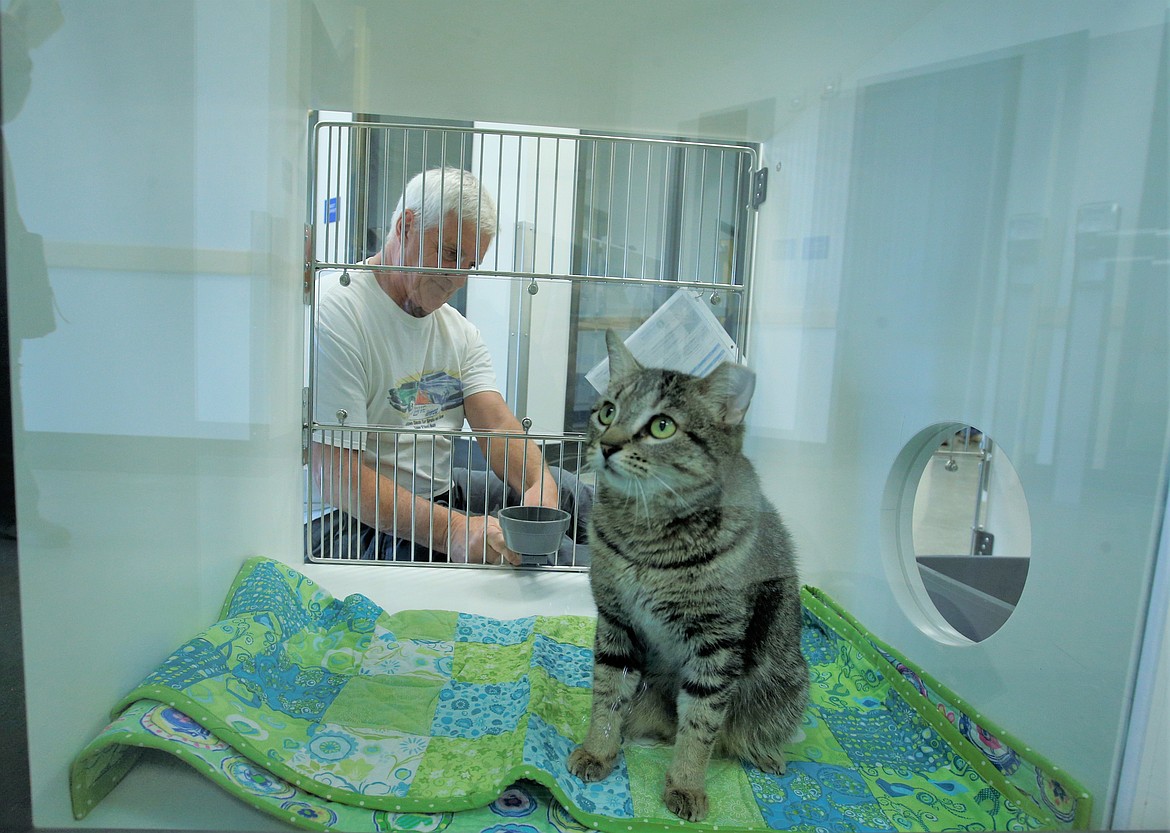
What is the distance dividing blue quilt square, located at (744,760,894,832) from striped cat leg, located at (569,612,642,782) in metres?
0.18

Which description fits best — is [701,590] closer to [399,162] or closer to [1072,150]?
[1072,150]

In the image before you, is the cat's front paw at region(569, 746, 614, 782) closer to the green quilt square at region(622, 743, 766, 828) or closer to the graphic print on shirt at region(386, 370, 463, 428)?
the green quilt square at region(622, 743, 766, 828)

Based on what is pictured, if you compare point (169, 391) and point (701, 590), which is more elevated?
point (169, 391)

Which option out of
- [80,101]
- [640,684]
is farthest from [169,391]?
[640,684]

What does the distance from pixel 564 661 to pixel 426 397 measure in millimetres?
491

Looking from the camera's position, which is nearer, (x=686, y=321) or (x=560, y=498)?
(x=686, y=321)

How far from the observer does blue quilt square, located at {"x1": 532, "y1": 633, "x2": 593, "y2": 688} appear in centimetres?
107

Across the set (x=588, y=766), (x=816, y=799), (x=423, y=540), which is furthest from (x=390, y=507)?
(x=816, y=799)

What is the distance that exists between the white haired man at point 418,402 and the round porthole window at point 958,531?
522 mm

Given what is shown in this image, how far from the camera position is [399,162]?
1.15m

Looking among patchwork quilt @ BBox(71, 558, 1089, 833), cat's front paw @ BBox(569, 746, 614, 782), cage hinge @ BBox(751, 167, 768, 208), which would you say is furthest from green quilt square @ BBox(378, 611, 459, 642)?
cage hinge @ BBox(751, 167, 768, 208)

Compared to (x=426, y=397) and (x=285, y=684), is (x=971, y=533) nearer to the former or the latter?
(x=426, y=397)

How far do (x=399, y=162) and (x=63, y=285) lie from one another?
55 centimetres

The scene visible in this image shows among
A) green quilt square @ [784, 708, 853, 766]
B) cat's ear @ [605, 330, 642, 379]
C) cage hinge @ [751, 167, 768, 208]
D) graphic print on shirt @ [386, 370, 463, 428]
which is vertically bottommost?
green quilt square @ [784, 708, 853, 766]
